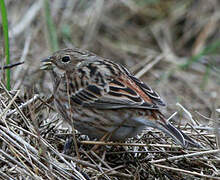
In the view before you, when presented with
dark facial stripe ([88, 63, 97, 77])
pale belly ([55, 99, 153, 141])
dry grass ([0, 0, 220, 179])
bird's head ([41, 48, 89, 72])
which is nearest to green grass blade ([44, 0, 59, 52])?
dry grass ([0, 0, 220, 179])

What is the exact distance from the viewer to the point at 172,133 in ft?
11.8

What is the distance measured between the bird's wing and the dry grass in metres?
0.32

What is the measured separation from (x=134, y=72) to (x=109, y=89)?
2.91 metres

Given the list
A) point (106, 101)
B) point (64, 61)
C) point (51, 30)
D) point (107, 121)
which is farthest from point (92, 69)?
point (51, 30)

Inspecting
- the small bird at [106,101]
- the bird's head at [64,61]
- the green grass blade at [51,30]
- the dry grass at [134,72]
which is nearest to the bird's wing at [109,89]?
the small bird at [106,101]

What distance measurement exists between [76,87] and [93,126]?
1.37ft

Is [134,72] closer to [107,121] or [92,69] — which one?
A: [92,69]

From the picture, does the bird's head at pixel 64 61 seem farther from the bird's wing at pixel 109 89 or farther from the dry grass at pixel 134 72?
the dry grass at pixel 134 72

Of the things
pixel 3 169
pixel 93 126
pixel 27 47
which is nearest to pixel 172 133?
pixel 93 126

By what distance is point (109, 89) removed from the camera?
391cm

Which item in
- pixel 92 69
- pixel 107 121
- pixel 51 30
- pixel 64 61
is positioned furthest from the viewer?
pixel 51 30

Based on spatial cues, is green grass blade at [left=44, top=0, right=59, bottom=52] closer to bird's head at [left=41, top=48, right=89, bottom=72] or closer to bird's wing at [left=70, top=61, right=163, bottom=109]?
bird's head at [left=41, top=48, right=89, bottom=72]

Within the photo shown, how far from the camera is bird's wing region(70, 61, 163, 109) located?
12.3 feet

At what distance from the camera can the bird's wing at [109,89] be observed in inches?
148
